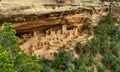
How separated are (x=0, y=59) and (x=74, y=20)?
13.0 m

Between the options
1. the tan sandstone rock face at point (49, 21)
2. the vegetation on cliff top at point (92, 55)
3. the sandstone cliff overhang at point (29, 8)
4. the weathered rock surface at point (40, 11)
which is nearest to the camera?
the vegetation on cliff top at point (92, 55)

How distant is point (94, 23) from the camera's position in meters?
31.4

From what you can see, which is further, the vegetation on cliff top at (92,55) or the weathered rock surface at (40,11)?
the weathered rock surface at (40,11)

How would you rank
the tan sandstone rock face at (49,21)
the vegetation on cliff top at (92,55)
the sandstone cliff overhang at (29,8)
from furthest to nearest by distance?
the tan sandstone rock face at (49,21) → the sandstone cliff overhang at (29,8) → the vegetation on cliff top at (92,55)

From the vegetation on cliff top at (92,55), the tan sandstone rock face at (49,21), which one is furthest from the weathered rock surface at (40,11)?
the vegetation on cliff top at (92,55)

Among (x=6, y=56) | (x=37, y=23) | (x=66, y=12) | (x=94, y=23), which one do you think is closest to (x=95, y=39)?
(x=94, y=23)

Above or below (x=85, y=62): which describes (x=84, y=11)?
above

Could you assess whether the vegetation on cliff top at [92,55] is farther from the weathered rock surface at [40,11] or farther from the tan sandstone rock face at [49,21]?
the weathered rock surface at [40,11]

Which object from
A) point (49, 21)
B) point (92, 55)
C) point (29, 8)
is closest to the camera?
point (29, 8)

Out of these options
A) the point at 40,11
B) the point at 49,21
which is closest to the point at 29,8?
the point at 40,11

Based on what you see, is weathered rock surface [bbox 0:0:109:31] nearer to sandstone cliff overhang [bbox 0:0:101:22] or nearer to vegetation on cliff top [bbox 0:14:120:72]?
sandstone cliff overhang [bbox 0:0:101:22]

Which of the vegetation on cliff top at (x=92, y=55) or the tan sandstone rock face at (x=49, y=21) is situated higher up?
the tan sandstone rock face at (x=49, y=21)

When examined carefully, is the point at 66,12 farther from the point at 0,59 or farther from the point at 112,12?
the point at 0,59

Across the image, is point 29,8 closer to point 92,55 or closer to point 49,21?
point 49,21
